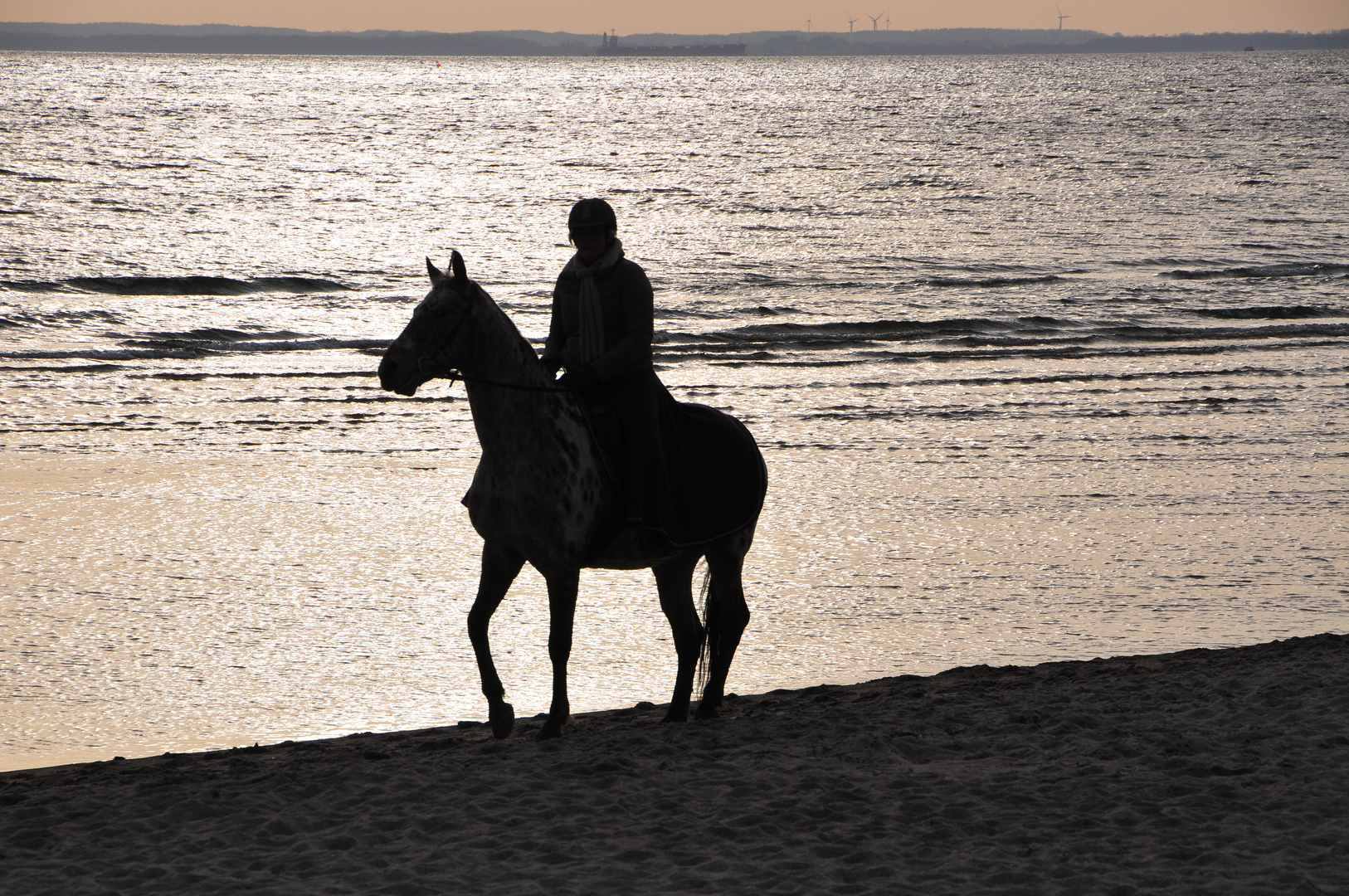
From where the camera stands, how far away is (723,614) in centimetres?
706

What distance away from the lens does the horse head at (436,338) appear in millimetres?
5750

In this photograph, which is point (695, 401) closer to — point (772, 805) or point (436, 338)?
point (436, 338)

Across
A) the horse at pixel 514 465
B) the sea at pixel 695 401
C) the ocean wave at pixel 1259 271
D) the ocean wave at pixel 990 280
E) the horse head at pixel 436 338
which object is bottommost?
the sea at pixel 695 401

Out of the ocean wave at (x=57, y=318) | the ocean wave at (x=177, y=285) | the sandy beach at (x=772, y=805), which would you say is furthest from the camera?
the ocean wave at (x=177, y=285)

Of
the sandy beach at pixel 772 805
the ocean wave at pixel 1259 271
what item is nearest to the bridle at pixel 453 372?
the sandy beach at pixel 772 805

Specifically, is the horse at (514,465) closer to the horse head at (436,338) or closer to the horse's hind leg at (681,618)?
the horse head at (436,338)

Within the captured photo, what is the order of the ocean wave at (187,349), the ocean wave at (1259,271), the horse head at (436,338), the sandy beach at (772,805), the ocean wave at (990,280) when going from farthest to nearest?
the ocean wave at (1259,271) < the ocean wave at (990,280) < the ocean wave at (187,349) < the horse head at (436,338) < the sandy beach at (772,805)

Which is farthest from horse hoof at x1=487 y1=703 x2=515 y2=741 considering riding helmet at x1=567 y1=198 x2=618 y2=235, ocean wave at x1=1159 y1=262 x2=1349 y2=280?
ocean wave at x1=1159 y1=262 x2=1349 y2=280

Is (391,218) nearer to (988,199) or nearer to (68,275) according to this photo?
(68,275)

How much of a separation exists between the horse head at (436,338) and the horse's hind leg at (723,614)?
6.18 ft

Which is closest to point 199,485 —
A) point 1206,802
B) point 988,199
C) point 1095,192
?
point 1206,802

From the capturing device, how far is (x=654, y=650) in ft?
27.9

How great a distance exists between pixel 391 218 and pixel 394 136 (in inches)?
1608

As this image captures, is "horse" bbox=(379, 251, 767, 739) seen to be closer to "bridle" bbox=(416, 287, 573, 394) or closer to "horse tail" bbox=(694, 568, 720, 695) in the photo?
"bridle" bbox=(416, 287, 573, 394)
